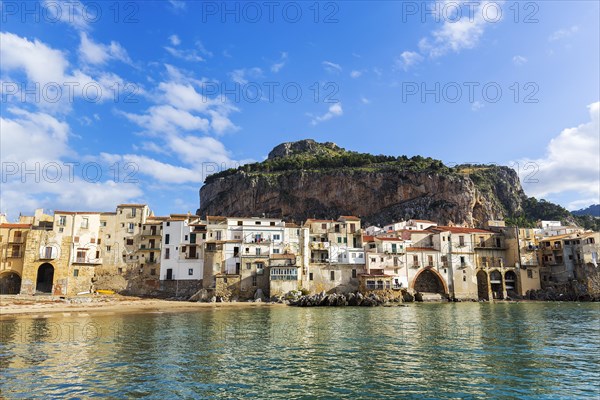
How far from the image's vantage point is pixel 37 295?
59.8 metres

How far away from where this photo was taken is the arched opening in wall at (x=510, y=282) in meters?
76.3

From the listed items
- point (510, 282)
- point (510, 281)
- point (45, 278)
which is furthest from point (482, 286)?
point (45, 278)

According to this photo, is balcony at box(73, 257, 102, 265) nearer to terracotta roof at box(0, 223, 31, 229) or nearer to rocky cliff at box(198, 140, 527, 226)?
terracotta roof at box(0, 223, 31, 229)

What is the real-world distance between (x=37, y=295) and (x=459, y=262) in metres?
67.3

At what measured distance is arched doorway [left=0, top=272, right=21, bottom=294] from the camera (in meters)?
62.6

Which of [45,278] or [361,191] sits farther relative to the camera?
[361,191]

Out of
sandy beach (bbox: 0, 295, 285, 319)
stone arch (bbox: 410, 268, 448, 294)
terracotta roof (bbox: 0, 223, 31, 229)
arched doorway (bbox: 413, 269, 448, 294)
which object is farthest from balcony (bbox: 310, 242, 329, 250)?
terracotta roof (bbox: 0, 223, 31, 229)

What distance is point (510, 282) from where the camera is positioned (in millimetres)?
77188

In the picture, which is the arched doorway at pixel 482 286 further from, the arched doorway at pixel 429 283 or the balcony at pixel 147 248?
the balcony at pixel 147 248

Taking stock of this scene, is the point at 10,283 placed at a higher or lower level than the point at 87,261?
lower

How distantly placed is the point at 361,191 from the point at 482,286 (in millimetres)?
57862

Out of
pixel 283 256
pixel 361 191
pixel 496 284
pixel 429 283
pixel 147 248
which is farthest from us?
pixel 361 191

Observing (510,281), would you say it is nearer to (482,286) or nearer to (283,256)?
(482,286)

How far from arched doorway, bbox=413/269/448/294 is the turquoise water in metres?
34.7
